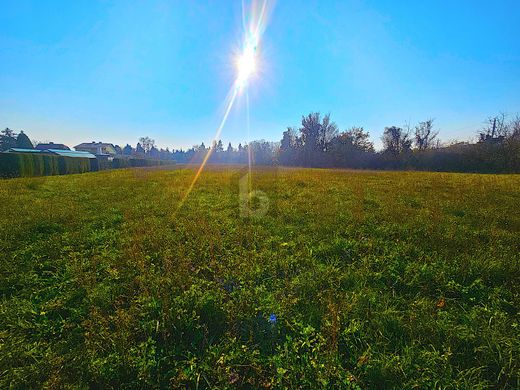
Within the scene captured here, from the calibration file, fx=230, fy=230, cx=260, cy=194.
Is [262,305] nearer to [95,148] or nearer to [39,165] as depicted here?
[39,165]

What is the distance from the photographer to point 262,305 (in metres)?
2.84

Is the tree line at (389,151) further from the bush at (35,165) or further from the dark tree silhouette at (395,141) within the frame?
the bush at (35,165)

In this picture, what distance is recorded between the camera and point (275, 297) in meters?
3.01

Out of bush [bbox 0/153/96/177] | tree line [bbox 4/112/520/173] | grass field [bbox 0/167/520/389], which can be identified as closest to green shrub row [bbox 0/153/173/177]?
bush [bbox 0/153/96/177]

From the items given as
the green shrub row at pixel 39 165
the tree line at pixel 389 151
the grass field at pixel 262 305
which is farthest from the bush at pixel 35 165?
the tree line at pixel 389 151

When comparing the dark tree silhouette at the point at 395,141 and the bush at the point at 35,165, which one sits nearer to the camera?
the bush at the point at 35,165

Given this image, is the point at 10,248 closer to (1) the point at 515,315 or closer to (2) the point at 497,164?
(1) the point at 515,315

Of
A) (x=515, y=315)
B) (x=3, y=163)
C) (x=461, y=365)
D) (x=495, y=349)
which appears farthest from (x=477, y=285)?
(x=3, y=163)

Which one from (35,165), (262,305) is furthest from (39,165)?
(262,305)

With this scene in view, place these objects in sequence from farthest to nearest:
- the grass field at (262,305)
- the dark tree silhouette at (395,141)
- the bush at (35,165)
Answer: the dark tree silhouette at (395,141) < the bush at (35,165) < the grass field at (262,305)

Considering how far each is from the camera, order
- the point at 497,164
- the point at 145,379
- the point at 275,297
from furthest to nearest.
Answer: the point at 497,164 < the point at 275,297 < the point at 145,379

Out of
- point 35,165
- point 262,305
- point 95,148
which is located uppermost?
point 95,148

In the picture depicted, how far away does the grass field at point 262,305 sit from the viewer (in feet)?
6.64

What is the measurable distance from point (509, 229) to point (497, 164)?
131ft
